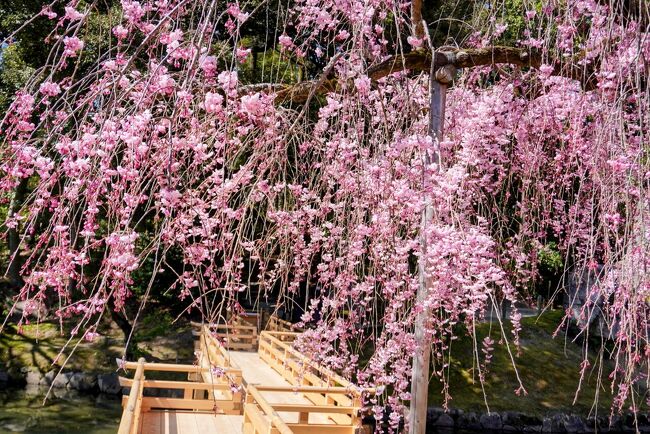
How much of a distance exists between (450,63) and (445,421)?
23.8 ft

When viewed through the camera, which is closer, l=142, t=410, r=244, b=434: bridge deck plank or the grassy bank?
l=142, t=410, r=244, b=434: bridge deck plank

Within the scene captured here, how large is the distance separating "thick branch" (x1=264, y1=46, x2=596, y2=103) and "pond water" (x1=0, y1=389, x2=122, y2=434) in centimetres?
595

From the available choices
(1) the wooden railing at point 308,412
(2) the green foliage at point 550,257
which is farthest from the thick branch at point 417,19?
(1) the wooden railing at point 308,412

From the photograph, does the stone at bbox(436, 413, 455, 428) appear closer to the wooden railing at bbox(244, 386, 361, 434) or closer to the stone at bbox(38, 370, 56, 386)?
the wooden railing at bbox(244, 386, 361, 434)

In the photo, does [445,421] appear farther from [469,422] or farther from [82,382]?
[82,382]

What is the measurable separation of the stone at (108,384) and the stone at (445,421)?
15.0ft

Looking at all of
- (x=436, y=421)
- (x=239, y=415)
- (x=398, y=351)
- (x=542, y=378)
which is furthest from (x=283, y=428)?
(x=542, y=378)

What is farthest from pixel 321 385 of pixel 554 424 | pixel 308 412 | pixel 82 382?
pixel 554 424

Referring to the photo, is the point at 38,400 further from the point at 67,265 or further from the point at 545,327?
the point at 545,327

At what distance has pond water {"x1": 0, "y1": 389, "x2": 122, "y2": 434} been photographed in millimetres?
7949

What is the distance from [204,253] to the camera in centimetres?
223

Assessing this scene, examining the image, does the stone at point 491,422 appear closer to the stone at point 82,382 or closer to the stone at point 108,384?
the stone at point 108,384

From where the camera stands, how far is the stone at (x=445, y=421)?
986 cm

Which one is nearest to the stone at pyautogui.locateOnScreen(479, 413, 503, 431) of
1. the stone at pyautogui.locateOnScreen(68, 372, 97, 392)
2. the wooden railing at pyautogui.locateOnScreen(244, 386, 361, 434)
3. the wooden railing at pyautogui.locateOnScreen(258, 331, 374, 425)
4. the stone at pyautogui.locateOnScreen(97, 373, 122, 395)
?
the wooden railing at pyautogui.locateOnScreen(258, 331, 374, 425)
